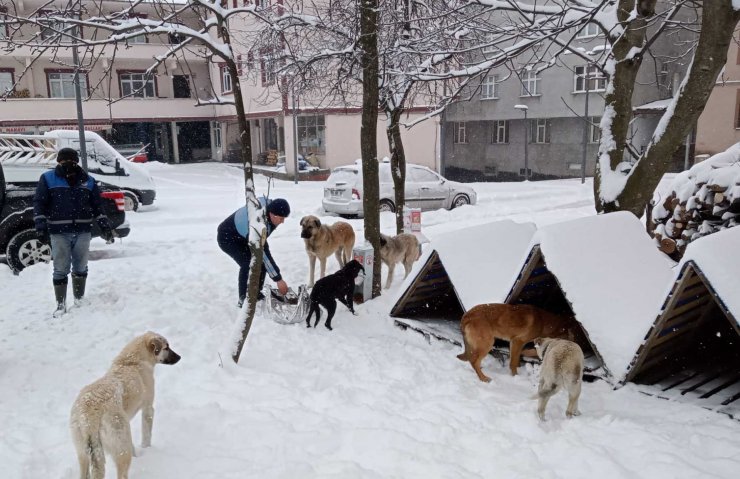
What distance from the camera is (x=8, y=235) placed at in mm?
8414

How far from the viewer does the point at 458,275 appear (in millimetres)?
5699

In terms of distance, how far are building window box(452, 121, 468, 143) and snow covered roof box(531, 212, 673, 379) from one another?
32.5 meters

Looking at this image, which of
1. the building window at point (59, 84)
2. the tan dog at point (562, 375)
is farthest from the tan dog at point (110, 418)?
the building window at point (59, 84)

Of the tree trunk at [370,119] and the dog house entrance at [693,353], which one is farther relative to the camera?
the tree trunk at [370,119]

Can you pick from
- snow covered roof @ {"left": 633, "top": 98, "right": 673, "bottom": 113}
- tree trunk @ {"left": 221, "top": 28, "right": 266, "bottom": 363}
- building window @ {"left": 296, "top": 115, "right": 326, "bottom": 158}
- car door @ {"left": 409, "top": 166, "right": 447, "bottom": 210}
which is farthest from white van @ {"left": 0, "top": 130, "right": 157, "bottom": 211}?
snow covered roof @ {"left": 633, "top": 98, "right": 673, "bottom": 113}

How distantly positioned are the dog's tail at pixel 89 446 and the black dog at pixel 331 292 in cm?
327

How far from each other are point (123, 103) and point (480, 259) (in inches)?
1247

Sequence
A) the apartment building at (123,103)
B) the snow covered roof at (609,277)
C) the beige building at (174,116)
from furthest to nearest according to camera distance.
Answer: the apartment building at (123,103)
the beige building at (174,116)
the snow covered roof at (609,277)

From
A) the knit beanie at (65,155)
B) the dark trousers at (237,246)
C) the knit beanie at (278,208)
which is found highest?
the knit beanie at (65,155)

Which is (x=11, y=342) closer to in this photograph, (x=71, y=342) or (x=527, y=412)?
(x=71, y=342)

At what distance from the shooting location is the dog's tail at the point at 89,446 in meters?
2.96

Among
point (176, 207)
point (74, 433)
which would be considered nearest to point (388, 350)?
point (74, 433)

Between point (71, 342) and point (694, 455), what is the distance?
5.49 meters

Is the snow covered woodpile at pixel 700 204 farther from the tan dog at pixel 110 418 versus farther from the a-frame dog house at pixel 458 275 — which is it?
the tan dog at pixel 110 418
